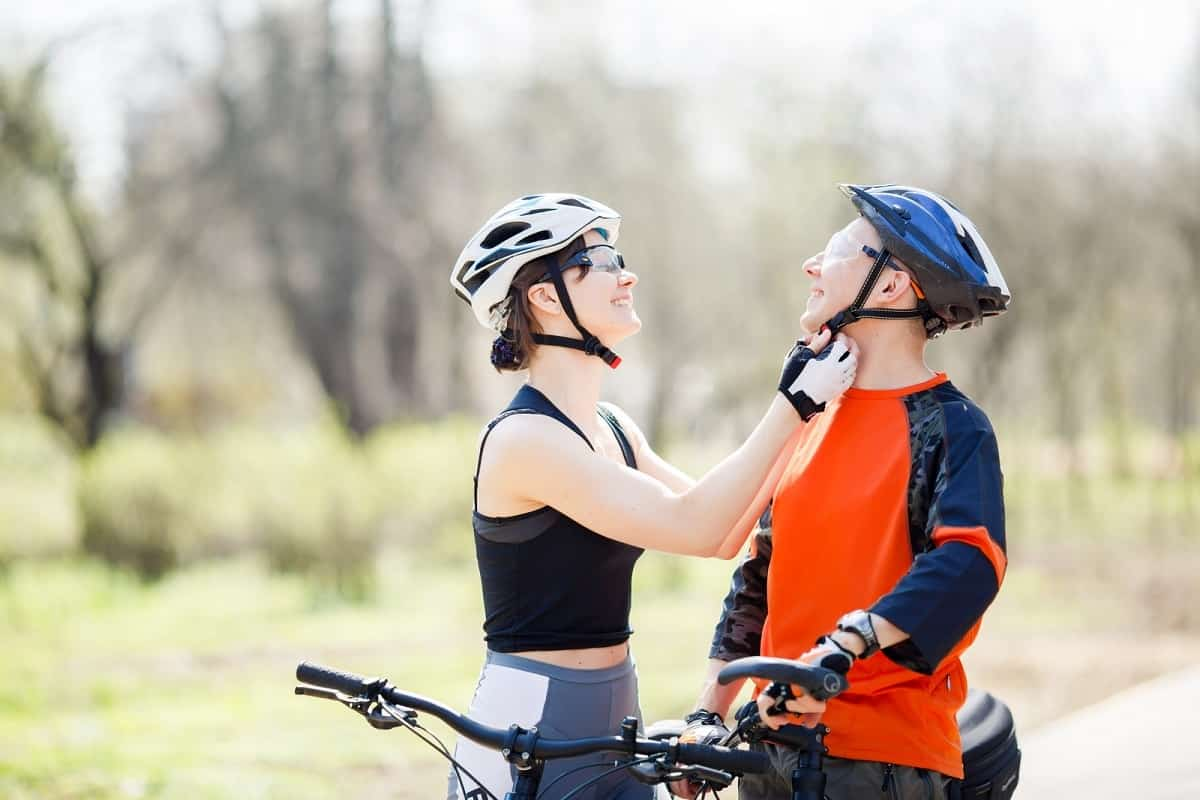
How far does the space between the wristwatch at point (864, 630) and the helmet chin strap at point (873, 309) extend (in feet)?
2.09

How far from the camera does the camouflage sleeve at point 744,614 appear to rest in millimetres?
2846

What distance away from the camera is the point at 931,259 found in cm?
260

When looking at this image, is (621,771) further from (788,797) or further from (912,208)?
(912,208)

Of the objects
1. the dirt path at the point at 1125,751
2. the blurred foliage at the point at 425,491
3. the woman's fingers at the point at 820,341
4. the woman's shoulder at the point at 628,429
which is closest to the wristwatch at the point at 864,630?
A: the woman's fingers at the point at 820,341

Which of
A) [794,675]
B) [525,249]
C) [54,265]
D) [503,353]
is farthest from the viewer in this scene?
[54,265]

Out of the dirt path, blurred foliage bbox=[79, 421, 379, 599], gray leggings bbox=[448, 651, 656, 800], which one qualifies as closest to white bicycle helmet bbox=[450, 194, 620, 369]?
gray leggings bbox=[448, 651, 656, 800]

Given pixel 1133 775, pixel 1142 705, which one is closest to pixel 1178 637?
pixel 1142 705

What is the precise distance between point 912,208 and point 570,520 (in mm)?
953

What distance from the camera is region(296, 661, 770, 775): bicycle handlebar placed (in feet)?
7.32

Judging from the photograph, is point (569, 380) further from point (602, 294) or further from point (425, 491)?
point (425, 491)

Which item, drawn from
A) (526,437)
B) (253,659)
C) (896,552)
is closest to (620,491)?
(526,437)

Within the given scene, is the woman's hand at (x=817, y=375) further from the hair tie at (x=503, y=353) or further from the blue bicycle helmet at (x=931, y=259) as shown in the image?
the hair tie at (x=503, y=353)

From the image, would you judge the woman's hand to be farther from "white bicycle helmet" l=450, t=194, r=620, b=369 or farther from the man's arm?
"white bicycle helmet" l=450, t=194, r=620, b=369

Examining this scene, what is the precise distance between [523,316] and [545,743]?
1047 mm
